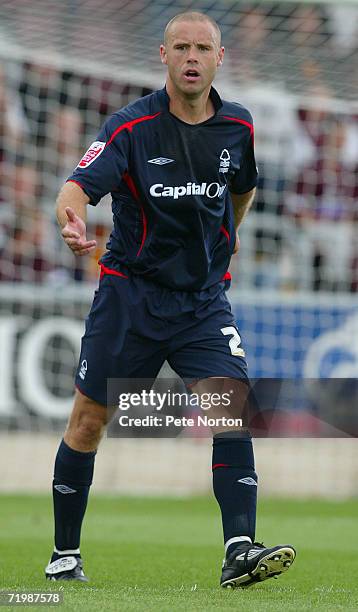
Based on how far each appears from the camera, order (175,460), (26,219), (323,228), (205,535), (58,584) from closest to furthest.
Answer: (58,584)
(205,535)
(175,460)
(26,219)
(323,228)

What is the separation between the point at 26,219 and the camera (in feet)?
40.9

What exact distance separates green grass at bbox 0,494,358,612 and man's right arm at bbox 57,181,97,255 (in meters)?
1.30

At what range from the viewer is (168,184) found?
538cm

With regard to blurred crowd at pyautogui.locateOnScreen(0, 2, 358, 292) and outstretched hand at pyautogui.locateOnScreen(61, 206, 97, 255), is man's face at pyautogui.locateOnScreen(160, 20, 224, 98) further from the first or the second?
blurred crowd at pyautogui.locateOnScreen(0, 2, 358, 292)

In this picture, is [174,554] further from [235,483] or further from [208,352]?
[208,352]

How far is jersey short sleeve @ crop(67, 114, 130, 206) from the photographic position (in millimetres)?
5230

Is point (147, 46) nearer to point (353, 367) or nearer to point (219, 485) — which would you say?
point (353, 367)

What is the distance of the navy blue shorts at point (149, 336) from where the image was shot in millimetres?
5473

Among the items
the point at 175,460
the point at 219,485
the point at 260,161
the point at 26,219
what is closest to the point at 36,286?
the point at 26,219

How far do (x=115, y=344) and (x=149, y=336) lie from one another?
15 cm

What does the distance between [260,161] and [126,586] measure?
8394 millimetres

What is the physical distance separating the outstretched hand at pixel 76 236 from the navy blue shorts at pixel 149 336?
65cm

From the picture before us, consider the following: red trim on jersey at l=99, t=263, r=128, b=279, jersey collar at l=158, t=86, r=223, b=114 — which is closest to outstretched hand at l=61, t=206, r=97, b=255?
red trim on jersey at l=99, t=263, r=128, b=279

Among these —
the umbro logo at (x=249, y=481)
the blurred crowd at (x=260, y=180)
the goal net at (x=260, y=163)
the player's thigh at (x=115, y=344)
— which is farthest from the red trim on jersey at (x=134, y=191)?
the blurred crowd at (x=260, y=180)
